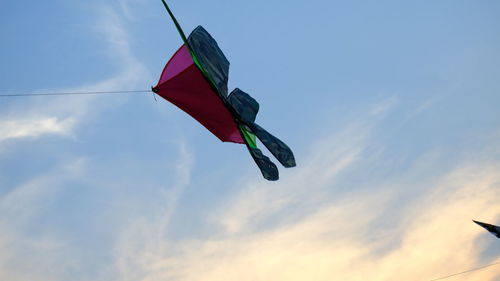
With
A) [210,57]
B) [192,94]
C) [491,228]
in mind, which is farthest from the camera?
[491,228]

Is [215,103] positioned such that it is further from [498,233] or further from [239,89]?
[498,233]

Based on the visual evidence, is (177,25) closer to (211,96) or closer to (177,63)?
(177,63)

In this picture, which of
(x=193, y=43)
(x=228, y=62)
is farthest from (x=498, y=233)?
(x=193, y=43)

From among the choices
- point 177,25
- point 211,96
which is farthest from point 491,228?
point 177,25

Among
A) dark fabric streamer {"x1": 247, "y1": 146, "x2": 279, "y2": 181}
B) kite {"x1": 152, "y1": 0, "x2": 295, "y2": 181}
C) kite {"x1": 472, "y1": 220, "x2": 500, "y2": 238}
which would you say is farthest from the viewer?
kite {"x1": 472, "y1": 220, "x2": 500, "y2": 238}

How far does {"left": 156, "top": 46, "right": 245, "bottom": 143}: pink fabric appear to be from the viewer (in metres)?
9.62

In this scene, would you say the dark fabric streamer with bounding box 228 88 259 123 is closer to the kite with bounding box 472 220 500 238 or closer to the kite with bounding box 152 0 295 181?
the kite with bounding box 152 0 295 181

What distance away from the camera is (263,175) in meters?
10.8

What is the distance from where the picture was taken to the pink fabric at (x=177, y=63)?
9.56m

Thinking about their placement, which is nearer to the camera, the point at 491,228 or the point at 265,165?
the point at 265,165

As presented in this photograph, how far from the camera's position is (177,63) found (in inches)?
380

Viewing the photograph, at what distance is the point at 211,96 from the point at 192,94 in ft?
1.32

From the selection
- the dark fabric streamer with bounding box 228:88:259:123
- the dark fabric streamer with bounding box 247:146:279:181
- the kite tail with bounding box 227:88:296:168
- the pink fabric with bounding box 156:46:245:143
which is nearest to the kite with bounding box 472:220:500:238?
the dark fabric streamer with bounding box 247:146:279:181

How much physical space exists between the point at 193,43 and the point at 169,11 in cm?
109
